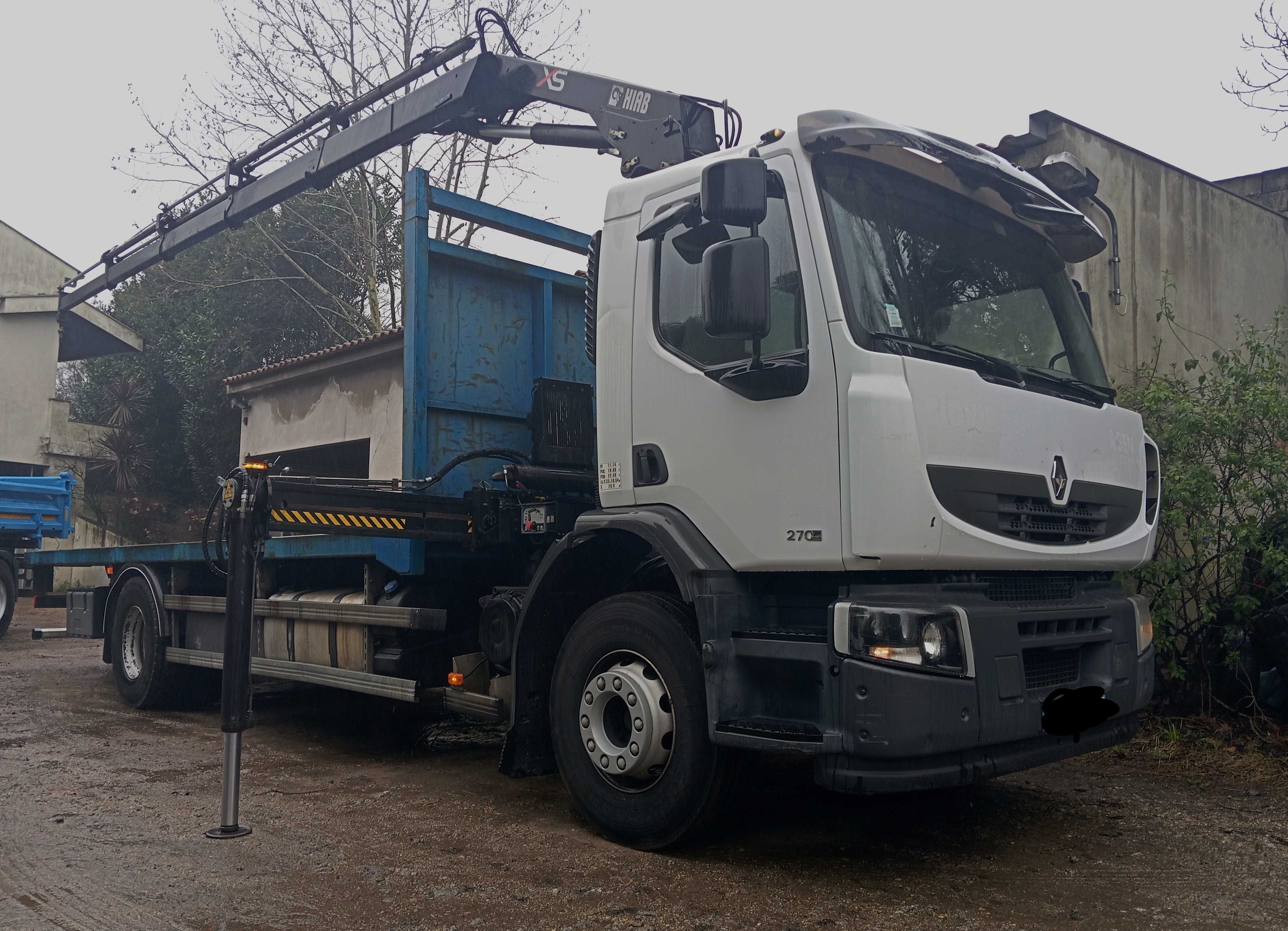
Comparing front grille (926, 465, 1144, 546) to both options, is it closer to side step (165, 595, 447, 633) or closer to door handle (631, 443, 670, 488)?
door handle (631, 443, 670, 488)

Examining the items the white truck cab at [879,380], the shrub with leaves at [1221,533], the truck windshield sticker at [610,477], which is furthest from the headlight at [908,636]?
the shrub with leaves at [1221,533]

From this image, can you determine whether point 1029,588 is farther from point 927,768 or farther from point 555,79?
point 555,79

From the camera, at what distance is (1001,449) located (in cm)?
405

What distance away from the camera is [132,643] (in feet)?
28.9

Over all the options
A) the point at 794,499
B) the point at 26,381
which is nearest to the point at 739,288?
the point at 794,499

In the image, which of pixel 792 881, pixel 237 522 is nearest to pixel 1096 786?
pixel 792 881

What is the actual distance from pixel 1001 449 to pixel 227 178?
28.1 feet

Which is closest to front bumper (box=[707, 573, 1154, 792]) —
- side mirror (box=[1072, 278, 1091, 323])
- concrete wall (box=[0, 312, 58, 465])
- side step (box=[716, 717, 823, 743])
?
side step (box=[716, 717, 823, 743])

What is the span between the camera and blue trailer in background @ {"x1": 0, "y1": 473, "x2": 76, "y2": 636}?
1420 cm

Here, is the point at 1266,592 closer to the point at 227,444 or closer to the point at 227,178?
the point at 227,178

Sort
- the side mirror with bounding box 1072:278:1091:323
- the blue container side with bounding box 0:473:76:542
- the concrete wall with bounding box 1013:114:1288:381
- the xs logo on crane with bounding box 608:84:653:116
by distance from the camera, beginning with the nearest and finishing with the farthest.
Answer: the side mirror with bounding box 1072:278:1091:323 < the xs logo on crane with bounding box 608:84:653:116 < the concrete wall with bounding box 1013:114:1288:381 < the blue container side with bounding box 0:473:76:542

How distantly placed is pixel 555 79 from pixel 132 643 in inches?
219

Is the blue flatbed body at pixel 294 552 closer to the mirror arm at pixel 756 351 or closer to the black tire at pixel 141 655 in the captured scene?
the black tire at pixel 141 655

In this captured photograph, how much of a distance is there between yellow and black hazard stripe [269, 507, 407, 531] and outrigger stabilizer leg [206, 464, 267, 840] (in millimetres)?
483
